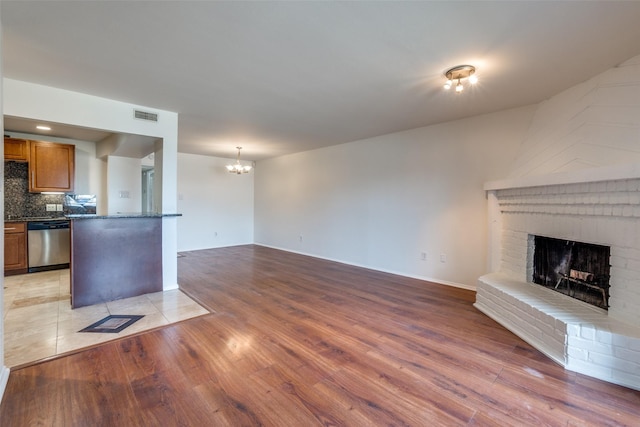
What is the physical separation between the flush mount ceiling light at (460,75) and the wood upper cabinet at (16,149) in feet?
21.0

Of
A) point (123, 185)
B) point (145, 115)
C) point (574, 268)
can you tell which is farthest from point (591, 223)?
point (123, 185)

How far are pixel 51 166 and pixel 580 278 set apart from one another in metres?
7.58

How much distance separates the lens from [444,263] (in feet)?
13.8

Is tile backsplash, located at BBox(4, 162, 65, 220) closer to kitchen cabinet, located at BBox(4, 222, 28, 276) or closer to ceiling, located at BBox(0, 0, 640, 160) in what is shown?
kitchen cabinet, located at BBox(4, 222, 28, 276)

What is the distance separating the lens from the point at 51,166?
4875 mm

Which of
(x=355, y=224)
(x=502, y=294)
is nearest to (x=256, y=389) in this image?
(x=502, y=294)

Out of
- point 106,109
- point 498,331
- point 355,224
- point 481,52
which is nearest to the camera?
point 481,52

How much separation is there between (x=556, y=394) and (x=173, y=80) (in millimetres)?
4012

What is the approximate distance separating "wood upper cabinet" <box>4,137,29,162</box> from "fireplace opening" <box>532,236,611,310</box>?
24.8ft

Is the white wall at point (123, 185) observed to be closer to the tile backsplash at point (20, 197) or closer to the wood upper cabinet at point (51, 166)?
the wood upper cabinet at point (51, 166)

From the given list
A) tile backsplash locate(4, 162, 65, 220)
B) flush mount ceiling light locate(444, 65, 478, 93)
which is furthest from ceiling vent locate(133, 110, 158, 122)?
flush mount ceiling light locate(444, 65, 478, 93)

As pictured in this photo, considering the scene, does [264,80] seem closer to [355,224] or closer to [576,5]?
[576,5]

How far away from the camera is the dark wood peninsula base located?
319 cm

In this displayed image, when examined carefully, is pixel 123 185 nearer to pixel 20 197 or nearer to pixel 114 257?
pixel 20 197
